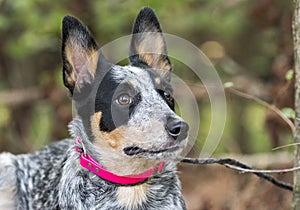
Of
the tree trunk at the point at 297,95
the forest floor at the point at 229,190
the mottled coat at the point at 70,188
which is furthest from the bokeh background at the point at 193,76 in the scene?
the mottled coat at the point at 70,188

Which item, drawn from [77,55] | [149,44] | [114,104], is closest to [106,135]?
[114,104]

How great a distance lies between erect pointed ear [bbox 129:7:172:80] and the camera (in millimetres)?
5387

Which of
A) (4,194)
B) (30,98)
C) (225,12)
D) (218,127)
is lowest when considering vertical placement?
(4,194)

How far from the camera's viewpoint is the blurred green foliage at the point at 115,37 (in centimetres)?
831

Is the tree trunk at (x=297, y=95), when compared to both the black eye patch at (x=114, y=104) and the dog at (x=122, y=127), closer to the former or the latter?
the dog at (x=122, y=127)

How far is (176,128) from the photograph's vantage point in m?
4.70

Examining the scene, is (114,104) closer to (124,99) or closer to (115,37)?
(124,99)

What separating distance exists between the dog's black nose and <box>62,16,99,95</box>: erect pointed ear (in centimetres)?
84

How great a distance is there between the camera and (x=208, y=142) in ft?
19.5

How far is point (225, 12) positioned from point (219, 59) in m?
0.64

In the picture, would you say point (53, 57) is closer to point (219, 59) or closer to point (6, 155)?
point (219, 59)

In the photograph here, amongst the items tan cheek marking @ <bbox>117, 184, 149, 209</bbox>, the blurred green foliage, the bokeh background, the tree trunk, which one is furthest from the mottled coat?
the blurred green foliage

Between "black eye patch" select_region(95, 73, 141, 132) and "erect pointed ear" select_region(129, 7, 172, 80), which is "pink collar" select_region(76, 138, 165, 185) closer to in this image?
"black eye patch" select_region(95, 73, 141, 132)

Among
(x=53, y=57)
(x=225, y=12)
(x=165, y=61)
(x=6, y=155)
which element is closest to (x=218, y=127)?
(x=165, y=61)
